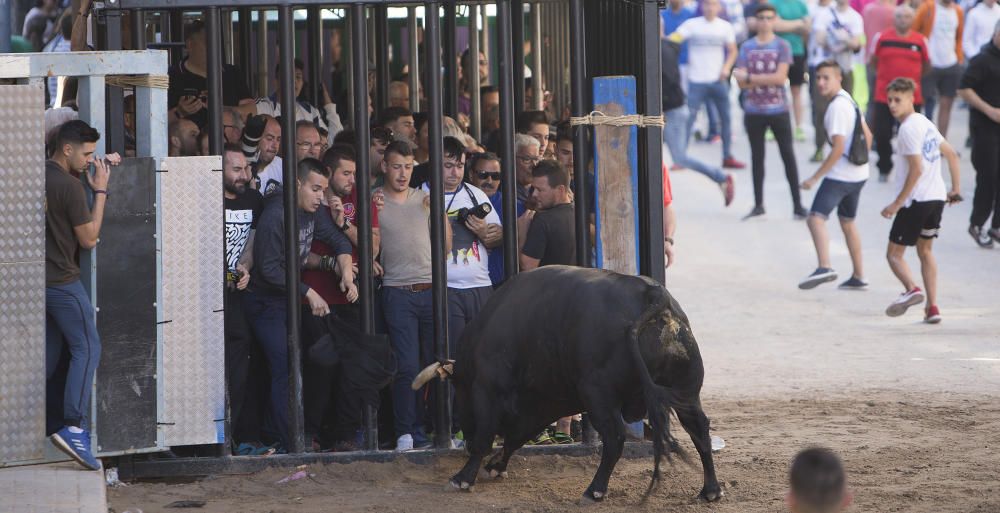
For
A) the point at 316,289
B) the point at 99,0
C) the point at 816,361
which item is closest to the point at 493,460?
the point at 316,289

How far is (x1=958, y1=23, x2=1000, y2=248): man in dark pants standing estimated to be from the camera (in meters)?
14.6

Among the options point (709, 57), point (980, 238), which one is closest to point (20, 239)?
point (980, 238)

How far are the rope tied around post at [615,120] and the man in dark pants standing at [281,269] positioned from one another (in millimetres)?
1415

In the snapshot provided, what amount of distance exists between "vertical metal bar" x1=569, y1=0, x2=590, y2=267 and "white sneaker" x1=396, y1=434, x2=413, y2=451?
1.33 m

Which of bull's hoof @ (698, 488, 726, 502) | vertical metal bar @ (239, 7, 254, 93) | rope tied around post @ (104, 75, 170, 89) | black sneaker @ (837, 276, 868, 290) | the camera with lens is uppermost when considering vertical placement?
vertical metal bar @ (239, 7, 254, 93)

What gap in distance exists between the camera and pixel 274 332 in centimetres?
778

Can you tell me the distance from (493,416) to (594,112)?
1730 mm

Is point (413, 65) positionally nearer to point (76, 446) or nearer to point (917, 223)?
point (917, 223)

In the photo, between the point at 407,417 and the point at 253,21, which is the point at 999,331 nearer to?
the point at 407,417

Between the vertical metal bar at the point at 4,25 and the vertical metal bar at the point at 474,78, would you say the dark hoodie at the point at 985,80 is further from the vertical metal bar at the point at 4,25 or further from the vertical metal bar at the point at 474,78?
the vertical metal bar at the point at 4,25

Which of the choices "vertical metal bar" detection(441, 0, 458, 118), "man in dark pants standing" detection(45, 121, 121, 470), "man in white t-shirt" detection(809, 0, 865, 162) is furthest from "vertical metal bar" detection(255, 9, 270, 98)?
"man in white t-shirt" detection(809, 0, 865, 162)

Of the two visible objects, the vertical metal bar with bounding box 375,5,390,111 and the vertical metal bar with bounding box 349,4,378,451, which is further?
the vertical metal bar with bounding box 375,5,390,111

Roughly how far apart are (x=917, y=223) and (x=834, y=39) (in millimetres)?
9396

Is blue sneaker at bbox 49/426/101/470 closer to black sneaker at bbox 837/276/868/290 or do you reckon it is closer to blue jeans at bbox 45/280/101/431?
blue jeans at bbox 45/280/101/431
